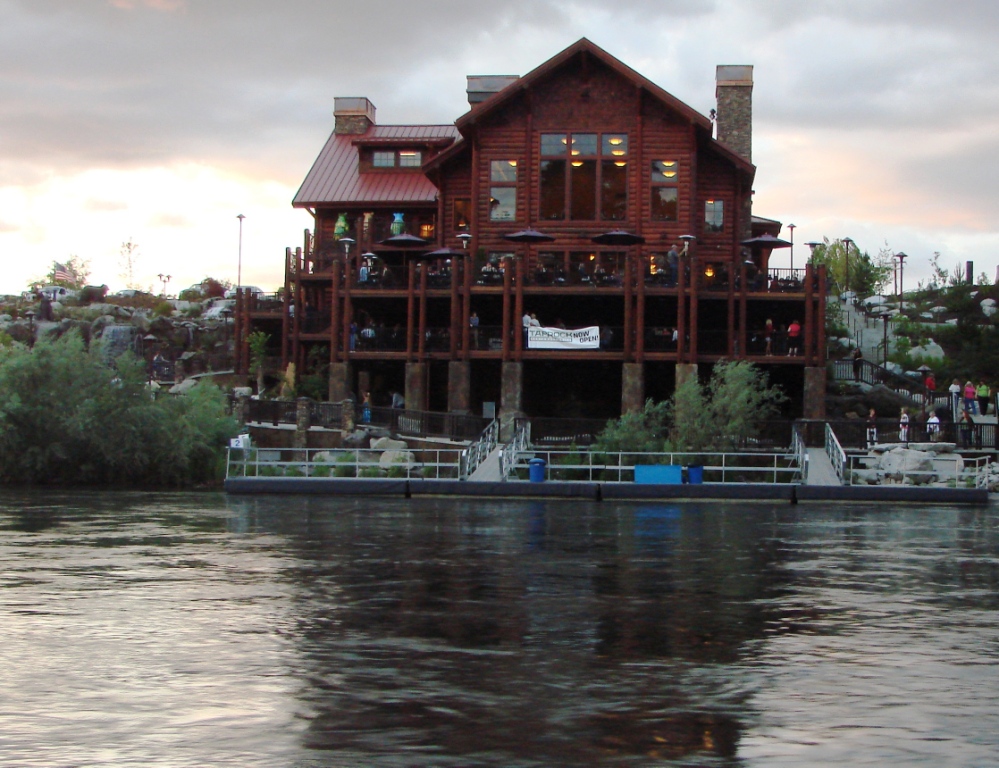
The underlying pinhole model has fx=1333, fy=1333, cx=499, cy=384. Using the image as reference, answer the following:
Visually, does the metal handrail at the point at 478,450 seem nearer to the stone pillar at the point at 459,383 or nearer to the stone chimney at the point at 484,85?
the stone pillar at the point at 459,383

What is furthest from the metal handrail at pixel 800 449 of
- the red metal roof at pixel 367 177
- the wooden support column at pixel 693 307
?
the red metal roof at pixel 367 177

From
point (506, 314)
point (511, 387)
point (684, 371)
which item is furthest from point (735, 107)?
point (511, 387)

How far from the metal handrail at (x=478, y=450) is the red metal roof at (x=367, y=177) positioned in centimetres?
1863

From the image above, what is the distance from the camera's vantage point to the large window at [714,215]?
56500 millimetres

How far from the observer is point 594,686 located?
13156 mm

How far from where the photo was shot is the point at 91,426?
4747 cm

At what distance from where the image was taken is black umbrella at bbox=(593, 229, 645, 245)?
5178 centimetres

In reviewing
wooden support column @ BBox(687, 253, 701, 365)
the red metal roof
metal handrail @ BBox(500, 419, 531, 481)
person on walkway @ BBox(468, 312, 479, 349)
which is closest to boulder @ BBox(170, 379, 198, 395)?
the red metal roof

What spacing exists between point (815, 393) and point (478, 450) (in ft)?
46.7

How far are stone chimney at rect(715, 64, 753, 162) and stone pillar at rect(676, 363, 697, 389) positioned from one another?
15126 mm

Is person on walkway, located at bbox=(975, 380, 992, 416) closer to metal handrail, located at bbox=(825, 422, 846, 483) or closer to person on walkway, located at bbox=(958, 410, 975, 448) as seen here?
person on walkway, located at bbox=(958, 410, 975, 448)

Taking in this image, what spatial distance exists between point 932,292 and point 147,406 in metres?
81.6

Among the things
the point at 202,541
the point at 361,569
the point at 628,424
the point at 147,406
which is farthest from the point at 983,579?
the point at 147,406

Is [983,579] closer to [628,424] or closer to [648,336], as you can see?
[628,424]
